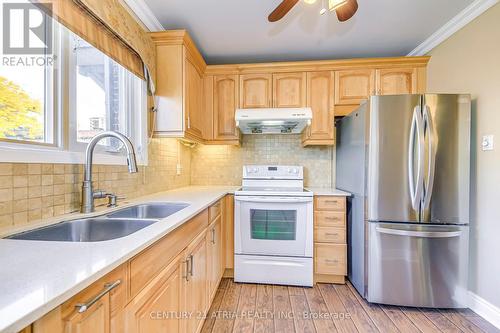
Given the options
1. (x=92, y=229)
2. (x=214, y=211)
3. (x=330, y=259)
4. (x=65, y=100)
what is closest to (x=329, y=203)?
(x=330, y=259)

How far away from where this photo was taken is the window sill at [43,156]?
3.03 ft

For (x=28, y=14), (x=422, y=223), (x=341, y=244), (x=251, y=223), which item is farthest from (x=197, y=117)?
(x=422, y=223)

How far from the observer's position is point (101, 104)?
5.27 ft

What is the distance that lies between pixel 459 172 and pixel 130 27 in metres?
2.65

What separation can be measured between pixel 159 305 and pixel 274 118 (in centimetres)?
180

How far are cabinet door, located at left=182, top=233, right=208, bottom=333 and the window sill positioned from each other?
30.1 inches

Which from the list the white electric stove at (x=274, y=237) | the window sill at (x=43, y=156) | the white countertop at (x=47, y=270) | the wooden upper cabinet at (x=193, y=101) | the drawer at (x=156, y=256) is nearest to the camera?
the white countertop at (x=47, y=270)

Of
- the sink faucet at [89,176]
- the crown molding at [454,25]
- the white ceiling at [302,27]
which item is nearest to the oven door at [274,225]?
the sink faucet at [89,176]

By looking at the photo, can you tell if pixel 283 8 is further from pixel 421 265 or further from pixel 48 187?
pixel 421 265

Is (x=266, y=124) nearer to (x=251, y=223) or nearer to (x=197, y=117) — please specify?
(x=197, y=117)

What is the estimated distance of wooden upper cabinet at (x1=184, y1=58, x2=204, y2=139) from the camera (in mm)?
2094

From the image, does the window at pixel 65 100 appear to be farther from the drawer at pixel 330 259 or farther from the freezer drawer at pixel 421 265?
the freezer drawer at pixel 421 265

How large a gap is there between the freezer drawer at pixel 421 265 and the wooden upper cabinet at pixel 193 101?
1834 mm

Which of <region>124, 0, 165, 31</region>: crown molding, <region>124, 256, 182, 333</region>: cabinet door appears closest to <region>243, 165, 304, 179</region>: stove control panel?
<region>124, 0, 165, 31</region>: crown molding
